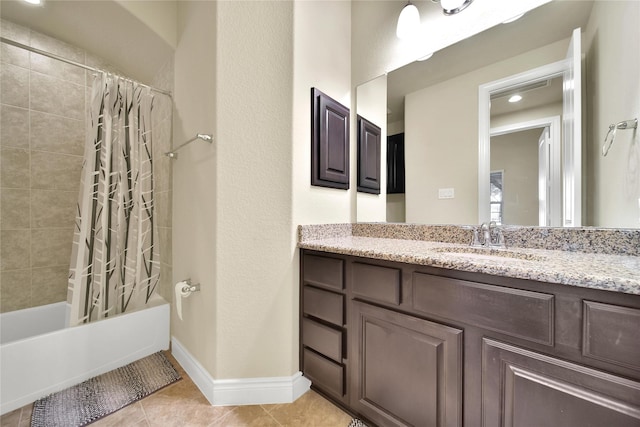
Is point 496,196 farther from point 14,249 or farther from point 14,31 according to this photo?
point 14,31

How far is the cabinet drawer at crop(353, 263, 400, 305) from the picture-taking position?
937 mm

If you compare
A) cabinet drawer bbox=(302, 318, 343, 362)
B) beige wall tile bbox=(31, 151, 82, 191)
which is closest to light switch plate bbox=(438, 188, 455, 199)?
cabinet drawer bbox=(302, 318, 343, 362)

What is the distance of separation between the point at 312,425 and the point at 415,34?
7.06ft

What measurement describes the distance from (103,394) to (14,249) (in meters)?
1.33

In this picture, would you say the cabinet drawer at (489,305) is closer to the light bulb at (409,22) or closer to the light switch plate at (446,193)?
the light switch plate at (446,193)

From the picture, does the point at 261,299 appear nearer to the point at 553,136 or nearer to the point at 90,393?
the point at 90,393

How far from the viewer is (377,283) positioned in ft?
3.25

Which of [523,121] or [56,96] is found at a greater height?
[56,96]

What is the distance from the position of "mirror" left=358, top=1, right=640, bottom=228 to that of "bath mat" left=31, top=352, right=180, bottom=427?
1735mm

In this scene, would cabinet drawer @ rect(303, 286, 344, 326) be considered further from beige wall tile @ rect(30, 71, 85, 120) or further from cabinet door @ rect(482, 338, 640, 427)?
beige wall tile @ rect(30, 71, 85, 120)

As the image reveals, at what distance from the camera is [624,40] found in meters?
0.88

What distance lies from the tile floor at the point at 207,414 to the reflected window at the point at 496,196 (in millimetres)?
1231

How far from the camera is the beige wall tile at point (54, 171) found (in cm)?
179

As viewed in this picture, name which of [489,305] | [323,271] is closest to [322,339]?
[323,271]
